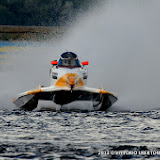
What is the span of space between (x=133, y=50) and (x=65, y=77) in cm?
918

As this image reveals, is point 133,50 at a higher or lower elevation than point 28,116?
higher

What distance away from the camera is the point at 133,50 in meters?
26.7

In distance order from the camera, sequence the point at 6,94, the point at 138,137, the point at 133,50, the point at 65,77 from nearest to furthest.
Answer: the point at 138,137
the point at 65,77
the point at 6,94
the point at 133,50

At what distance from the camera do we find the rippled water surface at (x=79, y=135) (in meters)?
12.2

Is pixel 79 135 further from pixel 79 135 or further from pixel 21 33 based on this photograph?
pixel 21 33

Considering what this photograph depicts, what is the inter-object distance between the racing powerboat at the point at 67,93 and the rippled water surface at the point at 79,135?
822mm

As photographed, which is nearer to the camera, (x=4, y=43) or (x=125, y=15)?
(x=125, y=15)

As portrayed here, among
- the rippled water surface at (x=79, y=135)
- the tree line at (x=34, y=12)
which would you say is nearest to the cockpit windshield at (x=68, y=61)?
the rippled water surface at (x=79, y=135)

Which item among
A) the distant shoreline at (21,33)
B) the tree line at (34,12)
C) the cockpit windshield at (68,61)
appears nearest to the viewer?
the cockpit windshield at (68,61)

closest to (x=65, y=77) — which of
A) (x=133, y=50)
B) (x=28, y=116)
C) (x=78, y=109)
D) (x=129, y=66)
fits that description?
(x=78, y=109)

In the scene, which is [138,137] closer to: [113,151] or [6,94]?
[113,151]

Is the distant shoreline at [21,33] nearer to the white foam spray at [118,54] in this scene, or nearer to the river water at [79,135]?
the white foam spray at [118,54]

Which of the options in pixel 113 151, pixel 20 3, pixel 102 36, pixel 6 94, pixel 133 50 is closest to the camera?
pixel 113 151

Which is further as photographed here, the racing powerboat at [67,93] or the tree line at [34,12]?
the tree line at [34,12]
